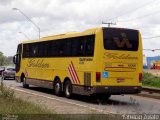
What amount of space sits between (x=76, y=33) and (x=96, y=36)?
8.17 ft

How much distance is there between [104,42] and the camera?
19.2 m

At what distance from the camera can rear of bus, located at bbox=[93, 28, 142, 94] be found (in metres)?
19.0

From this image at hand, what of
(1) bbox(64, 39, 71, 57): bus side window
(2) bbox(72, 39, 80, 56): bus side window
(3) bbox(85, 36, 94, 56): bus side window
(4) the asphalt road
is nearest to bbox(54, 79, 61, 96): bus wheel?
(4) the asphalt road

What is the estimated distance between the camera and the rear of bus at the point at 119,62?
19031mm

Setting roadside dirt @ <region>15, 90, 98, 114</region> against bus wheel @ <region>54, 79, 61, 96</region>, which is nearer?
roadside dirt @ <region>15, 90, 98, 114</region>

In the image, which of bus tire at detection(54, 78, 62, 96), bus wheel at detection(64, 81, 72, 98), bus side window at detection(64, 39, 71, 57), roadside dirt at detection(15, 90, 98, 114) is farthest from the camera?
bus tire at detection(54, 78, 62, 96)

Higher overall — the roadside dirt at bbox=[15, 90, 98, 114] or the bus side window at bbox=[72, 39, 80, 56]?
the bus side window at bbox=[72, 39, 80, 56]

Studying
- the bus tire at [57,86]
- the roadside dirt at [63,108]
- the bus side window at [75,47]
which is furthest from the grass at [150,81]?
the roadside dirt at [63,108]

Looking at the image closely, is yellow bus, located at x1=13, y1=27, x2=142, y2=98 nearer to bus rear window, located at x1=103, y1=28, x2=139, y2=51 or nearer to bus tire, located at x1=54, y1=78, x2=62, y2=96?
bus rear window, located at x1=103, y1=28, x2=139, y2=51

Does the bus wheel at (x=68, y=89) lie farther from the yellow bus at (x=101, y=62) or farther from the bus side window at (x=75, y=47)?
the bus side window at (x=75, y=47)

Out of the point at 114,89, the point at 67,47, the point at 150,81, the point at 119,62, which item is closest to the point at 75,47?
the point at 67,47

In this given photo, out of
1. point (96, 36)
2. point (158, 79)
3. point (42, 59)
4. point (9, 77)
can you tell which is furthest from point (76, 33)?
point (9, 77)

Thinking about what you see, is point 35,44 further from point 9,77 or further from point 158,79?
point 9,77

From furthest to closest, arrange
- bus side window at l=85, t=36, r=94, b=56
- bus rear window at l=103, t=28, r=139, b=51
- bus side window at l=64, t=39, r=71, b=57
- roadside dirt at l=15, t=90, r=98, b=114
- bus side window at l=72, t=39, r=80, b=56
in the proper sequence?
bus side window at l=64, t=39, r=71, b=57, bus side window at l=72, t=39, r=80, b=56, bus side window at l=85, t=36, r=94, b=56, bus rear window at l=103, t=28, r=139, b=51, roadside dirt at l=15, t=90, r=98, b=114
